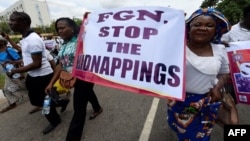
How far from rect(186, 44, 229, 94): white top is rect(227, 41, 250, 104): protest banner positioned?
20.7 inches

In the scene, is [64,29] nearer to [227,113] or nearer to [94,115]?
[94,115]

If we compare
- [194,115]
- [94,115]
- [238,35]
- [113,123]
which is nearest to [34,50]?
[94,115]

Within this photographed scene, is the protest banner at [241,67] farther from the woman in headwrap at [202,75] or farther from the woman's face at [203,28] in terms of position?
the woman's face at [203,28]

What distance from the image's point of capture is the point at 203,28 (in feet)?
6.09

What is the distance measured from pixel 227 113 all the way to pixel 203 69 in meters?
0.59

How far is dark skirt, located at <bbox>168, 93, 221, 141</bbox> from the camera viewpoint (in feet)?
6.48

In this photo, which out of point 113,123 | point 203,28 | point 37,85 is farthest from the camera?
point 113,123

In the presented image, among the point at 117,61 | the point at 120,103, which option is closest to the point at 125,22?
the point at 117,61

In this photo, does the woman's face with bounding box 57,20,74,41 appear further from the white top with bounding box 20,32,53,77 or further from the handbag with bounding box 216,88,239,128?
the handbag with bounding box 216,88,239,128

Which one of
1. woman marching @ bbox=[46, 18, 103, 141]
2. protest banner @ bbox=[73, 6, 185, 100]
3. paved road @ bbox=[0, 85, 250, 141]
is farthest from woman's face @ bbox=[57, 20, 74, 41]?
paved road @ bbox=[0, 85, 250, 141]

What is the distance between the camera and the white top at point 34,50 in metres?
3.16

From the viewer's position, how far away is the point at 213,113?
2.03m

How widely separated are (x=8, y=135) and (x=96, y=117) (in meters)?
1.33

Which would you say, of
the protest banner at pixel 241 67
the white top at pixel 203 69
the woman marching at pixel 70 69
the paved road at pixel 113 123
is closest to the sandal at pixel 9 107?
the paved road at pixel 113 123
